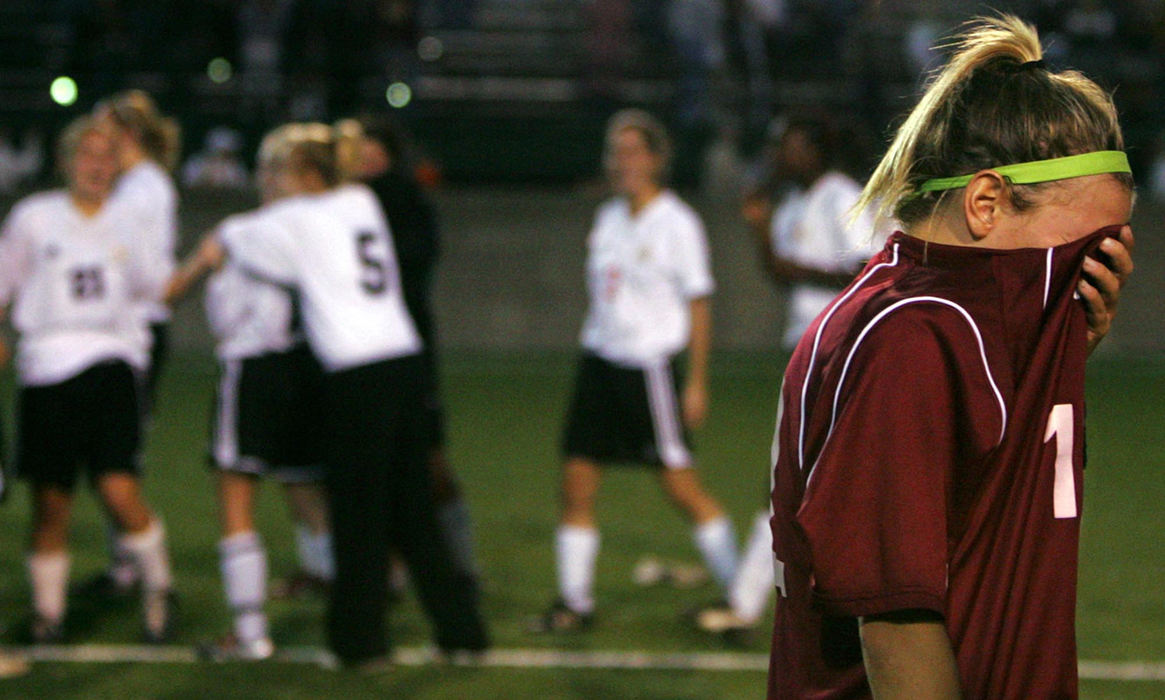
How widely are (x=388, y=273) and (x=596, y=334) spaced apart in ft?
3.84

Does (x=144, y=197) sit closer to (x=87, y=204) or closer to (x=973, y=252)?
(x=87, y=204)

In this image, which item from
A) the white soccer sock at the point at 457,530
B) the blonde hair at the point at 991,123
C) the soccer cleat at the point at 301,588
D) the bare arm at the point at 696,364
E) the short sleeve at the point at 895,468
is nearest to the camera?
the short sleeve at the point at 895,468

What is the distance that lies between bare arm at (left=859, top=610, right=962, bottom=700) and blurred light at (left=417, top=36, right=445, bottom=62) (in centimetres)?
1614

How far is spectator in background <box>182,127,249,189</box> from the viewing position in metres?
14.7

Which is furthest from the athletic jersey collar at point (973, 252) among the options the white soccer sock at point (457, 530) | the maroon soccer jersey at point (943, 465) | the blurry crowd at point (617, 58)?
the blurry crowd at point (617, 58)

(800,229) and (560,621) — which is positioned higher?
(800,229)

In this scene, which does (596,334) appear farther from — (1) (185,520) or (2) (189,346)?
(2) (189,346)

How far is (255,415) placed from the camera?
5.49 metres

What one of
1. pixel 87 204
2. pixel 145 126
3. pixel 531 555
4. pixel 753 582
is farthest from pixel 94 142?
pixel 753 582

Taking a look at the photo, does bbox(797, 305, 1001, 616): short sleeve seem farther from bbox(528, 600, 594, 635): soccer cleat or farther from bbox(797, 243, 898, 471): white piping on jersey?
bbox(528, 600, 594, 635): soccer cleat

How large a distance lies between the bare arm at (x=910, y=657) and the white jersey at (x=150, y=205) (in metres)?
4.63

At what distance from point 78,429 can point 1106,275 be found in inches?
177

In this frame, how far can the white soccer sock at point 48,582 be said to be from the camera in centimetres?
544

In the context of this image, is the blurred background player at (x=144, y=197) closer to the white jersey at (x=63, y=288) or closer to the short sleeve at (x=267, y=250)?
the white jersey at (x=63, y=288)
